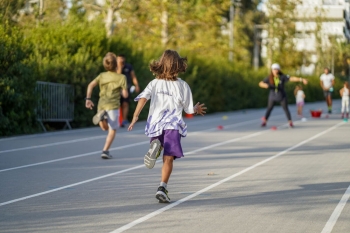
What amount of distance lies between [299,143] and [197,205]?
10.1 metres

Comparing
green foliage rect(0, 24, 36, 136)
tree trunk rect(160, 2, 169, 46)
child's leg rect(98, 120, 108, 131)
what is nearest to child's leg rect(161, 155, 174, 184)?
child's leg rect(98, 120, 108, 131)

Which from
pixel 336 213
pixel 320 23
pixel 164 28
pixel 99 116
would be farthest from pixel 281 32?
pixel 336 213

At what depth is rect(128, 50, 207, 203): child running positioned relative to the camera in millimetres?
9750

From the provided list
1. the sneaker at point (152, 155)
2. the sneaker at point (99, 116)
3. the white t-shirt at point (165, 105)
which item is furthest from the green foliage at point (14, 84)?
the sneaker at point (152, 155)

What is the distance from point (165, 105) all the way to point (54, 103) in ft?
50.1

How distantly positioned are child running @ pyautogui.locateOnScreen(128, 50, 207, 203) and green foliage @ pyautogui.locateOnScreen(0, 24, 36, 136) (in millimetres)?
11070

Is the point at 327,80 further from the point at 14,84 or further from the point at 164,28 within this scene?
the point at 14,84

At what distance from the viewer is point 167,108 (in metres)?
9.88

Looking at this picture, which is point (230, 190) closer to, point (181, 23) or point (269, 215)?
point (269, 215)

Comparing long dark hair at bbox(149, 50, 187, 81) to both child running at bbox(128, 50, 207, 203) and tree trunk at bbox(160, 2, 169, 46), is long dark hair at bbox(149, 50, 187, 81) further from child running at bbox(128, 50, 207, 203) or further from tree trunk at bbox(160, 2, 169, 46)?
tree trunk at bbox(160, 2, 169, 46)

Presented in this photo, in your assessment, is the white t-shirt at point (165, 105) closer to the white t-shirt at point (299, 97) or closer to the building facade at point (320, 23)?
the white t-shirt at point (299, 97)

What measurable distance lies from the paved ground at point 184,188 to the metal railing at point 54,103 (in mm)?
4255

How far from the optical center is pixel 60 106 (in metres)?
25.2

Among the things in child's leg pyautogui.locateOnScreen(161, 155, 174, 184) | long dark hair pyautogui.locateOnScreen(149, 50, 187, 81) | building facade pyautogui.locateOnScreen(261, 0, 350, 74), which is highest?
building facade pyautogui.locateOnScreen(261, 0, 350, 74)
